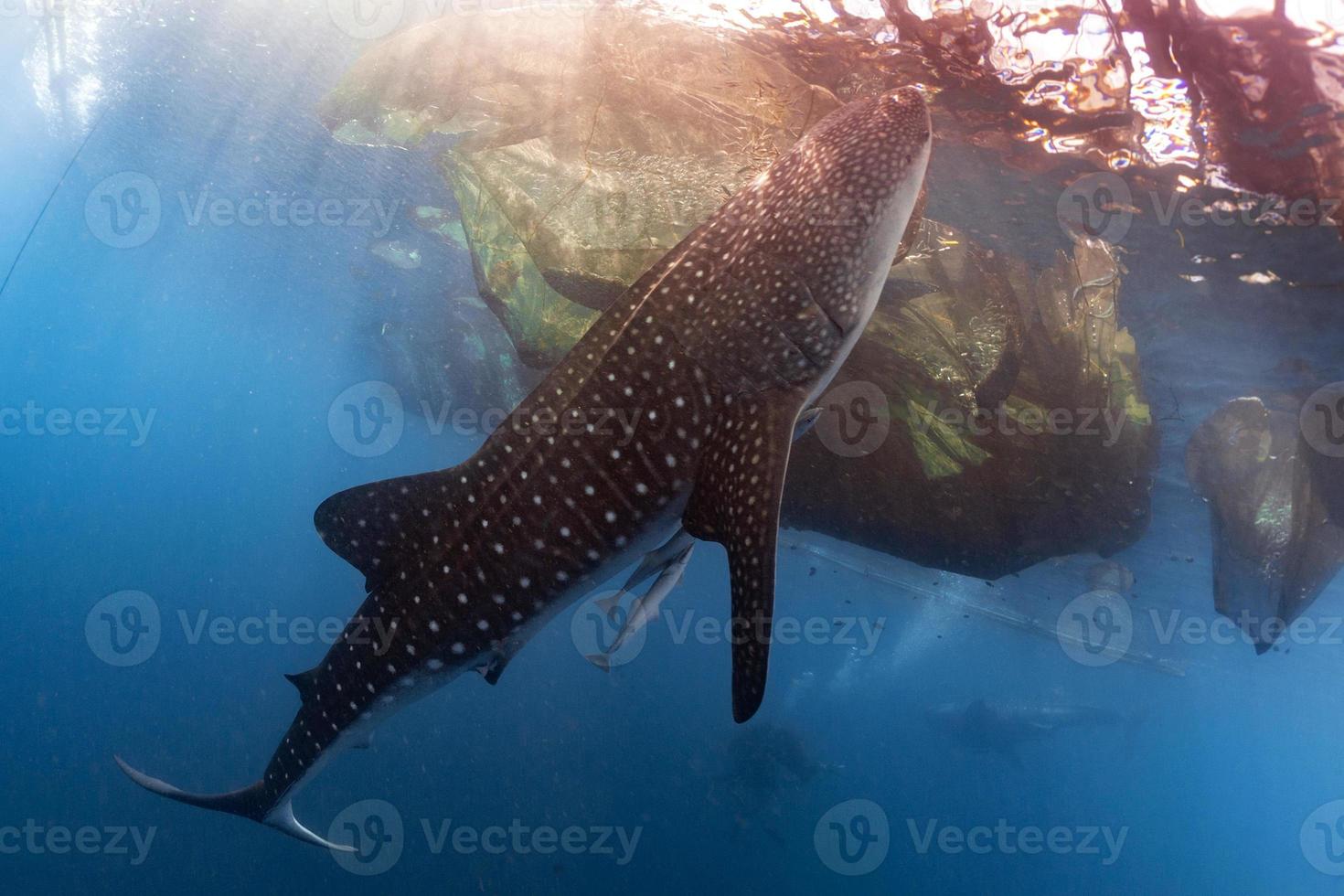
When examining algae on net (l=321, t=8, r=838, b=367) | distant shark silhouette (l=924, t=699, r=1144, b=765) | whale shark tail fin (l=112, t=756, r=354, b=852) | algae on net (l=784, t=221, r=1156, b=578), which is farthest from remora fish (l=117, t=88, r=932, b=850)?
distant shark silhouette (l=924, t=699, r=1144, b=765)

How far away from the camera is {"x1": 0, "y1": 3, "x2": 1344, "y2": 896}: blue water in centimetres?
1617

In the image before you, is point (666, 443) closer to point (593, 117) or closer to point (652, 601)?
point (652, 601)

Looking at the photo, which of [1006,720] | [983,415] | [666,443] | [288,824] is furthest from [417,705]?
[666,443]

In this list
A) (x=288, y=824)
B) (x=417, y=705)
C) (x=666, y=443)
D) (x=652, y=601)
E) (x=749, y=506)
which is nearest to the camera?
(x=749, y=506)

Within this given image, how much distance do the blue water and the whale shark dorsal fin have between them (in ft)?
21.9

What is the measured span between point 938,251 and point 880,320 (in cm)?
119

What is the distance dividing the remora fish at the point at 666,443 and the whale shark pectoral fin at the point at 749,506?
1cm

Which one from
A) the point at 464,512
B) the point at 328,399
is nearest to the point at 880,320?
the point at 464,512

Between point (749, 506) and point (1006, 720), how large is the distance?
101ft

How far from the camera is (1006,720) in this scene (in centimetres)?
2814

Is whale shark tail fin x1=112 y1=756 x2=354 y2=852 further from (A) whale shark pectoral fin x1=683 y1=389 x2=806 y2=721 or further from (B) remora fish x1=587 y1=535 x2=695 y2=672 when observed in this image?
(A) whale shark pectoral fin x1=683 y1=389 x2=806 y2=721

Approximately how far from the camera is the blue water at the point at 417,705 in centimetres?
1617

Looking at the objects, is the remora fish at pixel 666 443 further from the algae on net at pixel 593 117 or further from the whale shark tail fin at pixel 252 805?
the algae on net at pixel 593 117

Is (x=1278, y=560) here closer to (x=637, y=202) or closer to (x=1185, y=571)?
(x=1185, y=571)
